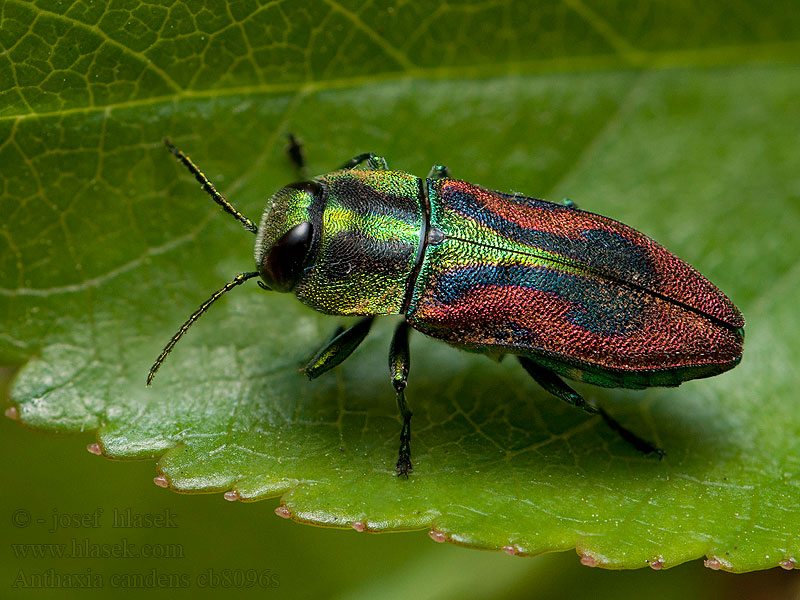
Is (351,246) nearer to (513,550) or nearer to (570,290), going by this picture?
(570,290)

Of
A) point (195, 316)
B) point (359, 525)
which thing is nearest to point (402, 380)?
point (359, 525)

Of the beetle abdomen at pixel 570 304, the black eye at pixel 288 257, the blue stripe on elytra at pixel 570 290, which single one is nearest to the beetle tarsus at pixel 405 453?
the beetle abdomen at pixel 570 304

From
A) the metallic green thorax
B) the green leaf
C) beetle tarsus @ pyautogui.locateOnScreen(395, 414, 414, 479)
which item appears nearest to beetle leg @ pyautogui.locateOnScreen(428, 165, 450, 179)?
the green leaf

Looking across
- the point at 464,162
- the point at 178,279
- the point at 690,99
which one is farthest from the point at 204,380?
the point at 690,99

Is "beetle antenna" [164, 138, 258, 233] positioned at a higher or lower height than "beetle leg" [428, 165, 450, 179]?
lower

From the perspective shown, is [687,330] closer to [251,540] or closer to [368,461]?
[368,461]

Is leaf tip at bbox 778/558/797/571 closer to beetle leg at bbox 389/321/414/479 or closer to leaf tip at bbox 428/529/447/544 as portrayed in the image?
leaf tip at bbox 428/529/447/544
